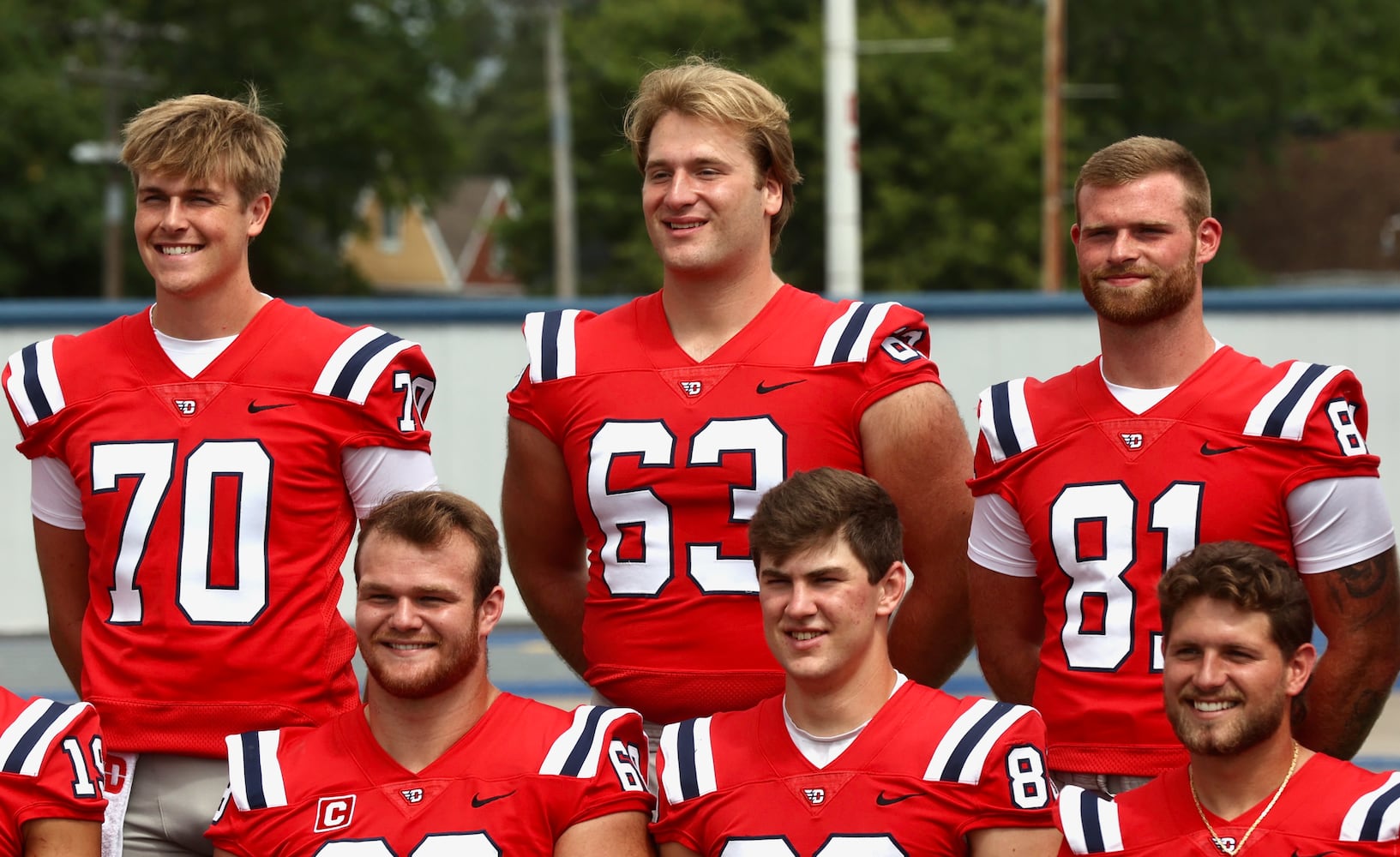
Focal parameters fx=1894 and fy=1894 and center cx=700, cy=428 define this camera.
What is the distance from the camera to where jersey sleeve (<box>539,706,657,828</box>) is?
3.29 metres

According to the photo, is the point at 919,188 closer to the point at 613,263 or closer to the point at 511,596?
the point at 613,263

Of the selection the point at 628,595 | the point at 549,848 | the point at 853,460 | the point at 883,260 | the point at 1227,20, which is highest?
the point at 1227,20

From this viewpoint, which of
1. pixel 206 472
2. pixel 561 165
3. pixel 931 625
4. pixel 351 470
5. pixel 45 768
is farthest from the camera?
pixel 561 165

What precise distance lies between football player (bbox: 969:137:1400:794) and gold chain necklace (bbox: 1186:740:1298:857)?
0.77 feet

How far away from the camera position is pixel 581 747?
3.33 meters

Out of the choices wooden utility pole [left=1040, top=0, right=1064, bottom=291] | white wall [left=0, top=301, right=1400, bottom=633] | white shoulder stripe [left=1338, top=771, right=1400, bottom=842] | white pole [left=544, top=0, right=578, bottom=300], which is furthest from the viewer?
white pole [left=544, top=0, right=578, bottom=300]

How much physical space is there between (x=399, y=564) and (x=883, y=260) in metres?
28.2

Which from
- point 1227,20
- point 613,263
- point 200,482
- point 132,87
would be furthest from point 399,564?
point 1227,20

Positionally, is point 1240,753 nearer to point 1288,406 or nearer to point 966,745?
point 966,745

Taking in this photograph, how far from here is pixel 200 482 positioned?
3502 millimetres

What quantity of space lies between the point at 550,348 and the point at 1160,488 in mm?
1193

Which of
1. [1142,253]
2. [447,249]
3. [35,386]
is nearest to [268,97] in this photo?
[35,386]

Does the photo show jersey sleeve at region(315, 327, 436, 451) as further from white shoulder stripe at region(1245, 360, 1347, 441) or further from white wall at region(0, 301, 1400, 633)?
white wall at region(0, 301, 1400, 633)

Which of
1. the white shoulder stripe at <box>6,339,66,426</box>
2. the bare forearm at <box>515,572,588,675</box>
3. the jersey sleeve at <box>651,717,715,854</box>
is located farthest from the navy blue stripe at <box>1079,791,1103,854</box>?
the white shoulder stripe at <box>6,339,66,426</box>
